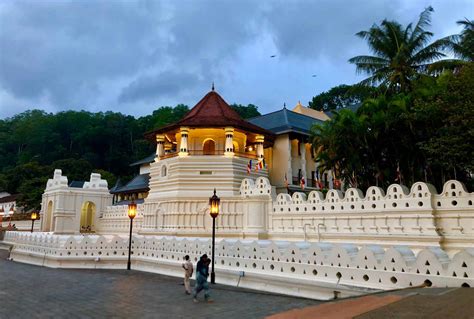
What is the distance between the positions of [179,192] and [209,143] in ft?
18.5

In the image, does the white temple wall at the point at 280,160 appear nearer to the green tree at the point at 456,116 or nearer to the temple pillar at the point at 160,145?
the temple pillar at the point at 160,145

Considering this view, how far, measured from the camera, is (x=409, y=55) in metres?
22.5

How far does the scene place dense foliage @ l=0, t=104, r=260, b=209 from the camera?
82000 mm

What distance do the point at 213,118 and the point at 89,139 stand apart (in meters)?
67.4

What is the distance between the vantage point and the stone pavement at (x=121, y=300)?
9094 millimetres

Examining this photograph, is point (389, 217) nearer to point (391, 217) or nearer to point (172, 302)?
point (391, 217)

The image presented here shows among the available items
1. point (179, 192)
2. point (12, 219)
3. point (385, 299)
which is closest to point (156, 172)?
point (179, 192)

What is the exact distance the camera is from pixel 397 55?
21.9 m

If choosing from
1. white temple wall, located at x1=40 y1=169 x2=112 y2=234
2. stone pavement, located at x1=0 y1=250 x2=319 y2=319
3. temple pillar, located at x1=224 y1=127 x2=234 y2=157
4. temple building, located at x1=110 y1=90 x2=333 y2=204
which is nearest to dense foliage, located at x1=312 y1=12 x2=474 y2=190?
temple building, located at x1=110 y1=90 x2=333 y2=204

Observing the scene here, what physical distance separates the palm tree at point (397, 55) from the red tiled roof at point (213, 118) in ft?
26.9

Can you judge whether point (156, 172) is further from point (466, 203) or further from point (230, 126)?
point (466, 203)

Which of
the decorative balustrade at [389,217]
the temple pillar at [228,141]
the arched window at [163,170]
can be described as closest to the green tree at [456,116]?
the decorative balustrade at [389,217]

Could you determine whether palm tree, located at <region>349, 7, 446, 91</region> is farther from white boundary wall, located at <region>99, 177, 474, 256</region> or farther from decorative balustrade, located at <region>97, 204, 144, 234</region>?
decorative balustrade, located at <region>97, 204, 144, 234</region>

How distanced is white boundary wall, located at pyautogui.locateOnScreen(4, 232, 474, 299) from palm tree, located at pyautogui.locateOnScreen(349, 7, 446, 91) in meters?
13.6
